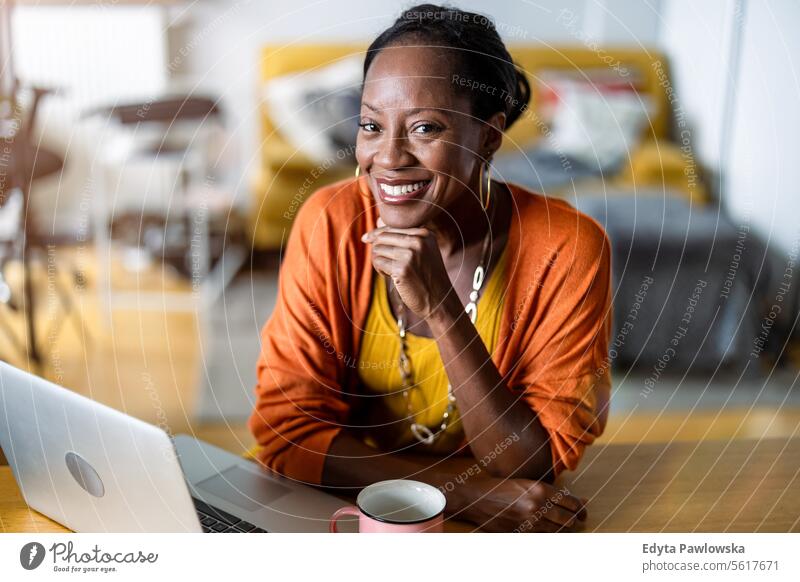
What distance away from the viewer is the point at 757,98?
95 centimetres

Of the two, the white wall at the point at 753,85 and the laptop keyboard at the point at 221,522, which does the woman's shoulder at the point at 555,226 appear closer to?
the white wall at the point at 753,85

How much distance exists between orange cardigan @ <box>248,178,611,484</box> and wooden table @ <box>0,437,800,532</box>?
0.11 feet

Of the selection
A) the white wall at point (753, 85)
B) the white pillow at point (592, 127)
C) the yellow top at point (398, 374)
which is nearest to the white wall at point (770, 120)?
the white wall at point (753, 85)

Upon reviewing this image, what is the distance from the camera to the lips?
757 millimetres

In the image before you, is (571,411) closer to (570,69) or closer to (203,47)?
(203,47)

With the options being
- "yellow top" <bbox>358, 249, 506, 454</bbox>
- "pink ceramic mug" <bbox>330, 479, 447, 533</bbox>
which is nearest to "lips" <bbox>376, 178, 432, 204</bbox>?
"yellow top" <bbox>358, 249, 506, 454</bbox>

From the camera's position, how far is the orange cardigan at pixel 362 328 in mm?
791

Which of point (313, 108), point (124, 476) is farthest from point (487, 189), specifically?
point (313, 108)

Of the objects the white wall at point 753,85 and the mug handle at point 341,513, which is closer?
the mug handle at point 341,513

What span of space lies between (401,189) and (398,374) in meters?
0.20

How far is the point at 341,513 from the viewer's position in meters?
0.68

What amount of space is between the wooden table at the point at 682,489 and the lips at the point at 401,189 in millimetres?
297

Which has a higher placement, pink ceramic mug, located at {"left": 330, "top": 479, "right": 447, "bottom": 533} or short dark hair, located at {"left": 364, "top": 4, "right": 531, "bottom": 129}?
short dark hair, located at {"left": 364, "top": 4, "right": 531, "bottom": 129}

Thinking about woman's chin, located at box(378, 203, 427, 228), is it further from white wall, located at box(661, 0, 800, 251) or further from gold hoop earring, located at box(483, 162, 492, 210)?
white wall, located at box(661, 0, 800, 251)
